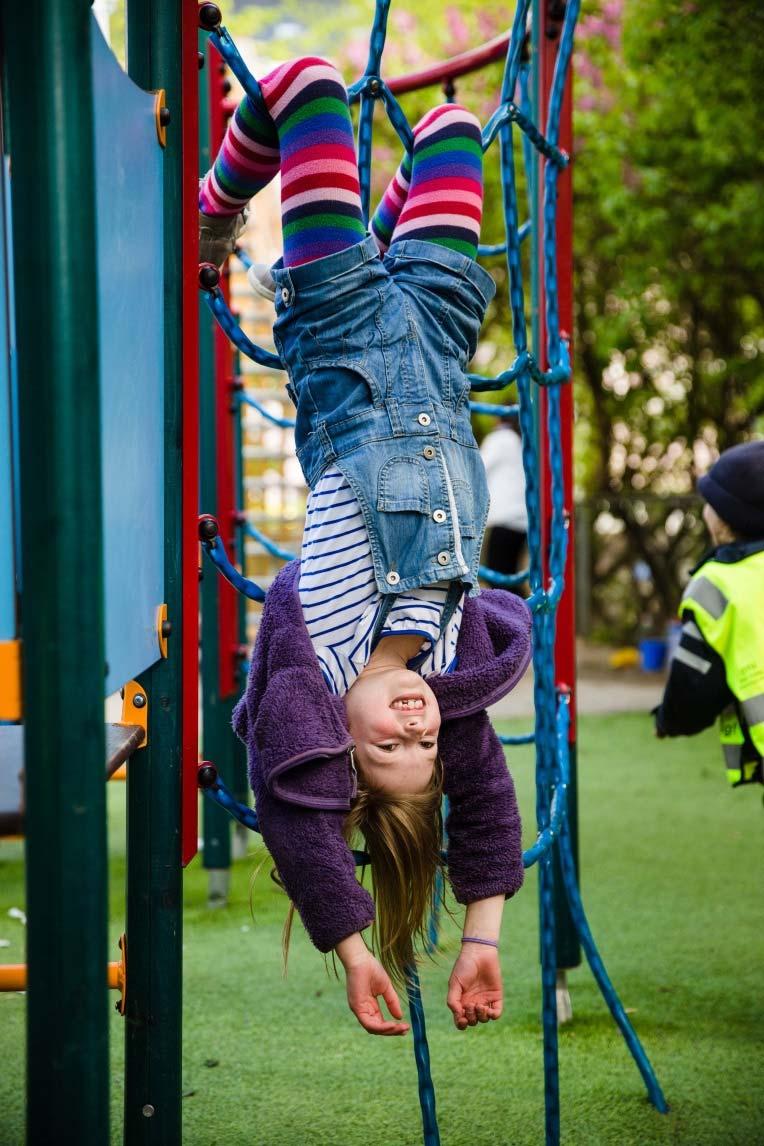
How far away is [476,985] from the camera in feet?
5.59

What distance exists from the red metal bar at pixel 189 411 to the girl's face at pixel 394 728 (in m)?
0.22

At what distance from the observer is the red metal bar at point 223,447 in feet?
12.1

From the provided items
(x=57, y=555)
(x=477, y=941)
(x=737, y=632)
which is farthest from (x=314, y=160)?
(x=737, y=632)

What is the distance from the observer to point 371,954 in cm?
160

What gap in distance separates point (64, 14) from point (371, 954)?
3.53 ft

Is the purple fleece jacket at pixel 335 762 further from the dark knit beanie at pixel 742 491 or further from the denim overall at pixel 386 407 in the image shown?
the dark knit beanie at pixel 742 491

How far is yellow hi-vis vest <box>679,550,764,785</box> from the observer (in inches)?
101

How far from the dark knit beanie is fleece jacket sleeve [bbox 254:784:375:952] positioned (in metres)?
1.46

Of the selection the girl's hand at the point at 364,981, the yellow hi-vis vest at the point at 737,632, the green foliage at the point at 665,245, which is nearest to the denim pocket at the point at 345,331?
the girl's hand at the point at 364,981

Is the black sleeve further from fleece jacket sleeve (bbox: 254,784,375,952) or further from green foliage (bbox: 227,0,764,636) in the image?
green foliage (bbox: 227,0,764,636)

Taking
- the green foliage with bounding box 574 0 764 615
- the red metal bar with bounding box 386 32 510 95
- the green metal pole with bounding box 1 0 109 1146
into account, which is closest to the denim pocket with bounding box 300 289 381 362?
the green metal pole with bounding box 1 0 109 1146

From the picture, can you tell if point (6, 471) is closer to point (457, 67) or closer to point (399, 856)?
point (399, 856)

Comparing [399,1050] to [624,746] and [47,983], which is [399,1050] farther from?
[624,746]

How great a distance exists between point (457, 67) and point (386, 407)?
72.9 inches
